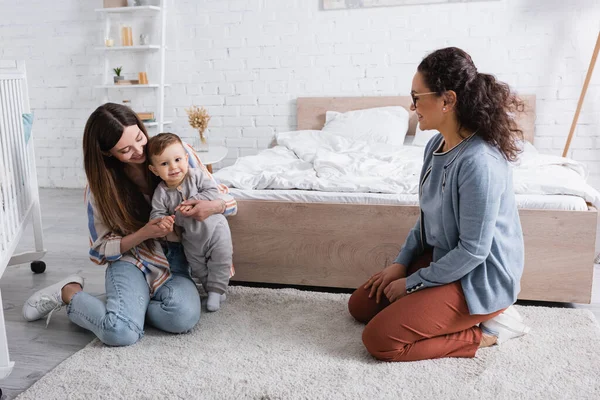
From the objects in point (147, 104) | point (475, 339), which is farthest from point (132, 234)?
point (147, 104)

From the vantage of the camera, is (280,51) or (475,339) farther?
(280,51)

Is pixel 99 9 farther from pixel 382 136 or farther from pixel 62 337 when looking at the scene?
pixel 62 337

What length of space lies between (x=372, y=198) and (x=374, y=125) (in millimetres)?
1359

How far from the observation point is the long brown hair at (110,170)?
1790 millimetres

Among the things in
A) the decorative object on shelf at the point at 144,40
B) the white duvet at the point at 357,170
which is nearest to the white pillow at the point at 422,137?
the white duvet at the point at 357,170

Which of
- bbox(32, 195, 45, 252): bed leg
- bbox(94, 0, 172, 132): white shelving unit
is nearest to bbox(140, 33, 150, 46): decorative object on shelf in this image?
bbox(94, 0, 172, 132): white shelving unit

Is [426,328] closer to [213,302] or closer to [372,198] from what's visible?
[372,198]

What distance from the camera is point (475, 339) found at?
1.67 m

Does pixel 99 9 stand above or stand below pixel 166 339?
above

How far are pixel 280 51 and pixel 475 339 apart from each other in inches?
106

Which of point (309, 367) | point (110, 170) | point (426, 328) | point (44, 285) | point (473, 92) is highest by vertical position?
point (473, 92)

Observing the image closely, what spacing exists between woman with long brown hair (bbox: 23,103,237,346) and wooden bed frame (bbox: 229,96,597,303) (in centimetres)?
25

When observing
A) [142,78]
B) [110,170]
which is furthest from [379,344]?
[142,78]

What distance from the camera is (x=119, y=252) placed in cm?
186
